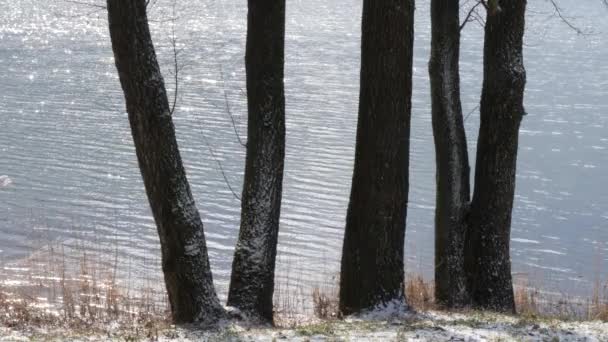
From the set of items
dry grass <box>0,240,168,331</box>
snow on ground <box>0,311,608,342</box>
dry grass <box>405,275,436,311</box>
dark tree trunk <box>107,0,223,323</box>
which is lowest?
dry grass <box>0,240,168,331</box>

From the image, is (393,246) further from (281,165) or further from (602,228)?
(602,228)

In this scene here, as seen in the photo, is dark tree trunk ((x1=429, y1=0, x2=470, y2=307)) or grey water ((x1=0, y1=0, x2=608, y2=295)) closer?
dark tree trunk ((x1=429, y1=0, x2=470, y2=307))

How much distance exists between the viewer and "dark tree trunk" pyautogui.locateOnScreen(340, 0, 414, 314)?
762cm

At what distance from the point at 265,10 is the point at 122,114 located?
18.1 m

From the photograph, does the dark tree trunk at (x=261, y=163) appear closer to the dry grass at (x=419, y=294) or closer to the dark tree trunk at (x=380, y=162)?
the dark tree trunk at (x=380, y=162)

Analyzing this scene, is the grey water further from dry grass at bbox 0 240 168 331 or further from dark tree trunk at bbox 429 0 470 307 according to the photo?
dark tree trunk at bbox 429 0 470 307

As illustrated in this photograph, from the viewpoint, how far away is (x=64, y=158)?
20.6 meters

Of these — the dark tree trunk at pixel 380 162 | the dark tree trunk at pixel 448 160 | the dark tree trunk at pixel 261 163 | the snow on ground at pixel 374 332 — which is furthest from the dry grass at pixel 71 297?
the dark tree trunk at pixel 448 160

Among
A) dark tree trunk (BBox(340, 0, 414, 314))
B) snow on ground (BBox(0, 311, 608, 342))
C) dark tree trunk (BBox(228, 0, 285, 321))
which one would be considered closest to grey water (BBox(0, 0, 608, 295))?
dark tree trunk (BBox(228, 0, 285, 321))

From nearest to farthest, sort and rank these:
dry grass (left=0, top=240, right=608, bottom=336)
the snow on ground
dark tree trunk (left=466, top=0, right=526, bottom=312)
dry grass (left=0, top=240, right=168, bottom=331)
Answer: the snow on ground → dry grass (left=0, top=240, right=168, bottom=331) → dry grass (left=0, top=240, right=608, bottom=336) → dark tree trunk (left=466, top=0, right=526, bottom=312)

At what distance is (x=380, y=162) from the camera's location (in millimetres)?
7750

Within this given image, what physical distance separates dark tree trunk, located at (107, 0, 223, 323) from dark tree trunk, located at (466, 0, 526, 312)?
3.01 meters

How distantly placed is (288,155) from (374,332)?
14561 mm

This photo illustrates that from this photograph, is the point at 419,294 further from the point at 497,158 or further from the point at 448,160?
the point at 497,158
